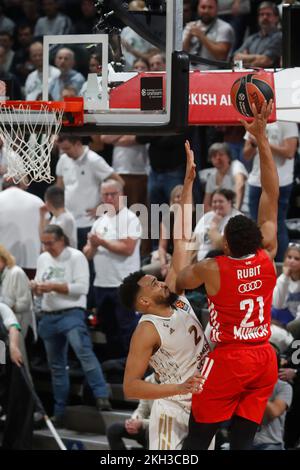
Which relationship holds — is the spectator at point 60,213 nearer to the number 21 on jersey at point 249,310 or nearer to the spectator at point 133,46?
the spectator at point 133,46

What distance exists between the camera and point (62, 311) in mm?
10445

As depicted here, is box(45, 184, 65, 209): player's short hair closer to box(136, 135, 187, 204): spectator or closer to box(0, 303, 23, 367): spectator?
box(136, 135, 187, 204): spectator

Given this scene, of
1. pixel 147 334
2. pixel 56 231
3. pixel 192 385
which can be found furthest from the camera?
pixel 56 231

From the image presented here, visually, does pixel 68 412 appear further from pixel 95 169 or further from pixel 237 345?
pixel 237 345

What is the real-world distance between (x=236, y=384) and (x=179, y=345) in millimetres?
437

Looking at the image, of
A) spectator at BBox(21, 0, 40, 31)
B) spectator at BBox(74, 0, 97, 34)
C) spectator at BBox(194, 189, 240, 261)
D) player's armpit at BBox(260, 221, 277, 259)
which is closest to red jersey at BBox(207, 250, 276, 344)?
player's armpit at BBox(260, 221, 277, 259)

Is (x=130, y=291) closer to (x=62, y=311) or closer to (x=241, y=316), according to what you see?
(x=241, y=316)

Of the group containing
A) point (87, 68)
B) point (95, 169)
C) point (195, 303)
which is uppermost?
point (87, 68)

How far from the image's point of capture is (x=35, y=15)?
14.5 meters

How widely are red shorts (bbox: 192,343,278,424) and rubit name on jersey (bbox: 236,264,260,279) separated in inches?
17.8

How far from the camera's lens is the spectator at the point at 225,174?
10.5 meters

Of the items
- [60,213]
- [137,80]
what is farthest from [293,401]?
[137,80]

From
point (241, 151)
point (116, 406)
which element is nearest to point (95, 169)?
point (241, 151)

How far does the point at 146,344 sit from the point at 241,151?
452cm
